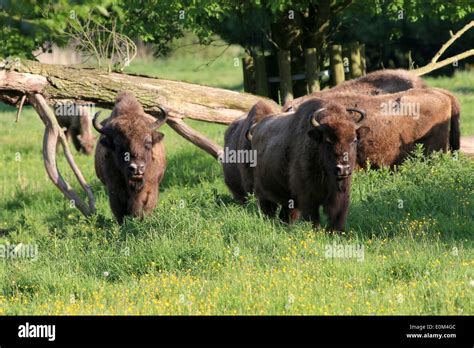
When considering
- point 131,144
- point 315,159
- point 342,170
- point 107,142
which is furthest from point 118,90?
point 342,170

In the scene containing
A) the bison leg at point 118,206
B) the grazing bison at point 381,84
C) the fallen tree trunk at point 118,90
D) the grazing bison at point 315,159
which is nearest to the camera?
the grazing bison at point 315,159

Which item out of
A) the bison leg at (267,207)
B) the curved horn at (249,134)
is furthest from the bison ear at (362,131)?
the curved horn at (249,134)

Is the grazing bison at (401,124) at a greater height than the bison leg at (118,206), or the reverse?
the grazing bison at (401,124)

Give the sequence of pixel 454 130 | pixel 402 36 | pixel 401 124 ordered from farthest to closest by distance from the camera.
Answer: pixel 402 36
pixel 454 130
pixel 401 124

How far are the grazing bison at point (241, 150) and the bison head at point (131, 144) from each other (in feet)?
4.95

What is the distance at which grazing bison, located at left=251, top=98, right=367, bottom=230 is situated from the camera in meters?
10.7

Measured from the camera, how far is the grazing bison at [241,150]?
13516 millimetres

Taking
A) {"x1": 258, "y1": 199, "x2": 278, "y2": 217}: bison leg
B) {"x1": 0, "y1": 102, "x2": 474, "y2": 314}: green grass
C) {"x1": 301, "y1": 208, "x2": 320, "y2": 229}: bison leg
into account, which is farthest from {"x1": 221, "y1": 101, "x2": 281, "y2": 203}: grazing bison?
{"x1": 301, "y1": 208, "x2": 320, "y2": 229}: bison leg

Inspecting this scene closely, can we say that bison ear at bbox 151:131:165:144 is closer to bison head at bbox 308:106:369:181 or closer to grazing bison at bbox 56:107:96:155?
bison head at bbox 308:106:369:181

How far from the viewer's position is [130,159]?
12445mm

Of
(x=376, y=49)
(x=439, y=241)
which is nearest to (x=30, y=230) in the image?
(x=439, y=241)

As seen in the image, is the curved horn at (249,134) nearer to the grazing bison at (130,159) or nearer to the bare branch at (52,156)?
the grazing bison at (130,159)

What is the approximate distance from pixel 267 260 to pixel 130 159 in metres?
3.49

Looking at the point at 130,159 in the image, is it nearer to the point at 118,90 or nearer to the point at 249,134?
the point at 249,134
